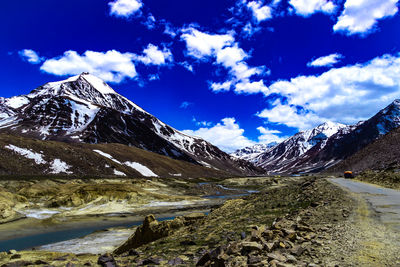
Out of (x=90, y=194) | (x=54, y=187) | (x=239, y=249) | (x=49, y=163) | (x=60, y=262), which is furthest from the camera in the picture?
(x=49, y=163)

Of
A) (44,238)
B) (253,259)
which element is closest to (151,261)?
(253,259)

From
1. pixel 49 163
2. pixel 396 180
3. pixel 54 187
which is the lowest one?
pixel 396 180

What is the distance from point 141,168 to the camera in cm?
16200

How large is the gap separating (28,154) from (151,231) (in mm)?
123008

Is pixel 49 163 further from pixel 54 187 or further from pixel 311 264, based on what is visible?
pixel 311 264

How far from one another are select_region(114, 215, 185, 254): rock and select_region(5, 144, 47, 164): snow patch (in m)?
116

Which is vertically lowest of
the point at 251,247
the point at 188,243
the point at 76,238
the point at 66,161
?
the point at 76,238

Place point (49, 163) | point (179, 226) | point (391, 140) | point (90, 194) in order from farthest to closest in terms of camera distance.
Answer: point (49, 163) < point (391, 140) < point (90, 194) < point (179, 226)

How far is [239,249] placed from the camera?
7809 mm

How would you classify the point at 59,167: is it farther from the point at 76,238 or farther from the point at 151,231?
the point at 151,231

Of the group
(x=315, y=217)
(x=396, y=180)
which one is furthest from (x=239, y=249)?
(x=396, y=180)

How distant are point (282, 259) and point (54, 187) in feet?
214

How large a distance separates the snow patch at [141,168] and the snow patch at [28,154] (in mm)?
50582

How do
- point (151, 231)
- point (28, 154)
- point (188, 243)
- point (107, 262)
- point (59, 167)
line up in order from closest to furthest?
point (107, 262) → point (188, 243) → point (151, 231) → point (28, 154) → point (59, 167)
